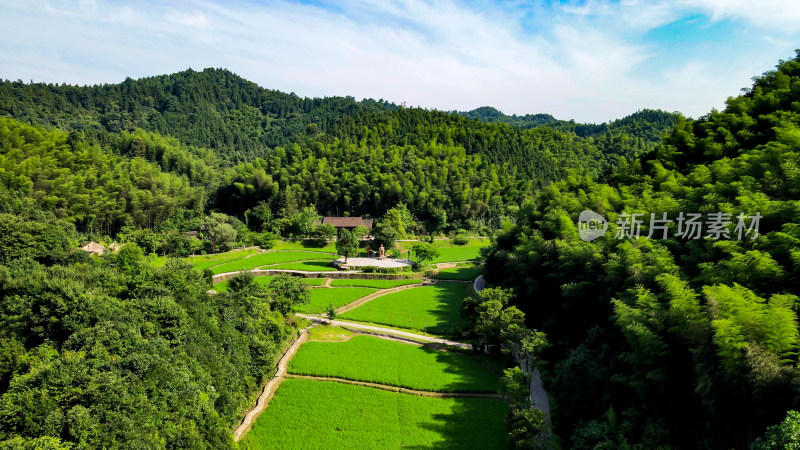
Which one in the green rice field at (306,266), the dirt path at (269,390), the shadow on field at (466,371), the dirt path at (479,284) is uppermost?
the dirt path at (479,284)

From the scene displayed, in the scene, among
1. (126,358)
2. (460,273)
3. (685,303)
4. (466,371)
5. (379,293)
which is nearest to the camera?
(685,303)

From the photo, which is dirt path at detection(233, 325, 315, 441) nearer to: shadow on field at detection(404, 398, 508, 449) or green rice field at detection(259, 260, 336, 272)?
shadow on field at detection(404, 398, 508, 449)

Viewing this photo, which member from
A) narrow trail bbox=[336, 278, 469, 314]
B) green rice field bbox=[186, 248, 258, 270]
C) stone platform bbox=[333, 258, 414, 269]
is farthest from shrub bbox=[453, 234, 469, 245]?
green rice field bbox=[186, 248, 258, 270]

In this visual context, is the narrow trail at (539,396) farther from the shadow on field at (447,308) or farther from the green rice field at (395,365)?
the shadow on field at (447,308)

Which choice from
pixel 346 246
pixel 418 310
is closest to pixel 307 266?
pixel 346 246

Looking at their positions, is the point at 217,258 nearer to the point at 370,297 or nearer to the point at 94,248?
the point at 94,248

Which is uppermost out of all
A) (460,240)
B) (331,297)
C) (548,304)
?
(460,240)

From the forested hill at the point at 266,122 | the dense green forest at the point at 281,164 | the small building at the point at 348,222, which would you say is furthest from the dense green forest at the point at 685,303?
the forested hill at the point at 266,122
